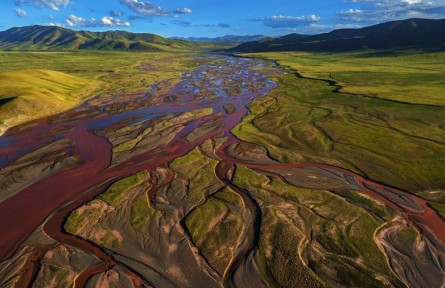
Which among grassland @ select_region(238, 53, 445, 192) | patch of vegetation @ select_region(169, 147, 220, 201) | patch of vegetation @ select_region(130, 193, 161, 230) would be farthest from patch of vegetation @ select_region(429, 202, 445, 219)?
patch of vegetation @ select_region(130, 193, 161, 230)

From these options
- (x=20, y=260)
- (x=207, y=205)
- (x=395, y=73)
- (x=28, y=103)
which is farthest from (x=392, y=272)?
(x=395, y=73)

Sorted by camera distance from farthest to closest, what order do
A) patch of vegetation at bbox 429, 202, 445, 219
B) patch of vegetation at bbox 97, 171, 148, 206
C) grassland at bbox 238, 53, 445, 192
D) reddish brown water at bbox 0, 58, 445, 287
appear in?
1. grassland at bbox 238, 53, 445, 192
2. patch of vegetation at bbox 97, 171, 148, 206
3. patch of vegetation at bbox 429, 202, 445, 219
4. reddish brown water at bbox 0, 58, 445, 287

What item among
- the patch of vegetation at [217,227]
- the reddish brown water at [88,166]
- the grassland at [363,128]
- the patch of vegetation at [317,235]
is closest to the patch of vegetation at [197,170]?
the reddish brown water at [88,166]

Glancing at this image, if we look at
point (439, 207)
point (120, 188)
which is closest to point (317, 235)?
point (439, 207)

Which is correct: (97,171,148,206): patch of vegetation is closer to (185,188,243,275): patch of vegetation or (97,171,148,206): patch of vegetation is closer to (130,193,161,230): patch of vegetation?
(130,193,161,230): patch of vegetation

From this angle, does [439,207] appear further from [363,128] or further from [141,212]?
[141,212]

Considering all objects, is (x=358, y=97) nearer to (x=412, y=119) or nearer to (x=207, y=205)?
(x=412, y=119)
